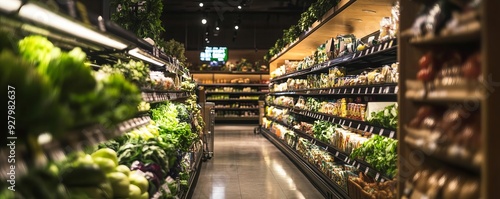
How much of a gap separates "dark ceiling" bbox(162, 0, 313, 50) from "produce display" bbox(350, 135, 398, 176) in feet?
46.1

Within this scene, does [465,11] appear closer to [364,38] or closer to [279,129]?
[364,38]

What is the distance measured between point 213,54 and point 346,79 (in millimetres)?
13638

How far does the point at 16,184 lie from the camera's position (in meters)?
1.20

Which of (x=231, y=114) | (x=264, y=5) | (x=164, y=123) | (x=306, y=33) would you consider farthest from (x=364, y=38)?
(x=231, y=114)

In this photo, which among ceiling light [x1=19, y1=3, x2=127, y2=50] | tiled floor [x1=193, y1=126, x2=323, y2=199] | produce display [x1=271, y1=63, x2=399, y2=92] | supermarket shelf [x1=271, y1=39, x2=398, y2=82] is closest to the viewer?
ceiling light [x1=19, y1=3, x2=127, y2=50]

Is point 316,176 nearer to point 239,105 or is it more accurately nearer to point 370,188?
point 370,188

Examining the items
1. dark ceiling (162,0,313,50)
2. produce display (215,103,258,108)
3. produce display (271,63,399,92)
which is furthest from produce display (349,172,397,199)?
produce display (215,103,258,108)

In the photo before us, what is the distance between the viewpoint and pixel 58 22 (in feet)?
6.57

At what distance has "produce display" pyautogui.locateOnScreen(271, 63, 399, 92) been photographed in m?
3.95

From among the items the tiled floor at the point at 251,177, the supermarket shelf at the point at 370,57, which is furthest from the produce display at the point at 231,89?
the supermarket shelf at the point at 370,57

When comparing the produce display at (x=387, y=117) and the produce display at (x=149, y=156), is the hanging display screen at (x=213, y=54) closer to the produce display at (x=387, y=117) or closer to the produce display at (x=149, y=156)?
the produce display at (x=387, y=117)

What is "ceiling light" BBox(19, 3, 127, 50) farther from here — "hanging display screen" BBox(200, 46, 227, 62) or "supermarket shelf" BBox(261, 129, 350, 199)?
"hanging display screen" BBox(200, 46, 227, 62)

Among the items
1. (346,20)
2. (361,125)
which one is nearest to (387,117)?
(361,125)

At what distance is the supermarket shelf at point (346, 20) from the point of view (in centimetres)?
491
